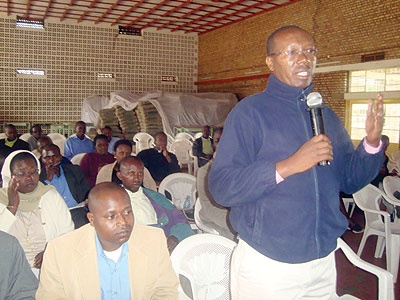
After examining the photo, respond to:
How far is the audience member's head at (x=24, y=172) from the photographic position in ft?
9.73

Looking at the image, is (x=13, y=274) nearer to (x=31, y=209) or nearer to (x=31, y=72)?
(x=31, y=209)

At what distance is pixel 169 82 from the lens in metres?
17.7

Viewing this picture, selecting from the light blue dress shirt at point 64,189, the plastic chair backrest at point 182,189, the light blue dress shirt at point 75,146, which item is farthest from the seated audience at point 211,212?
the light blue dress shirt at point 75,146

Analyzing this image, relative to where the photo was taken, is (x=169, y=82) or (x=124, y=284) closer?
(x=124, y=284)

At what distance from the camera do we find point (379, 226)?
440 cm

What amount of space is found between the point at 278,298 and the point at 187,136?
8.73 metres

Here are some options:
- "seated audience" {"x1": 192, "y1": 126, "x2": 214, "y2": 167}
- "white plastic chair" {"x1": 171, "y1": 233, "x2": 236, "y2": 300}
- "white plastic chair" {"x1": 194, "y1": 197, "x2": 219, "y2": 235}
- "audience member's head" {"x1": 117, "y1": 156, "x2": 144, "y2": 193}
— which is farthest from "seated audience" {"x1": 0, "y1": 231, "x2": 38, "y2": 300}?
"seated audience" {"x1": 192, "y1": 126, "x2": 214, "y2": 167}

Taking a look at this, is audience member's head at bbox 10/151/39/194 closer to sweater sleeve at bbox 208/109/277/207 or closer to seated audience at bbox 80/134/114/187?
sweater sleeve at bbox 208/109/277/207

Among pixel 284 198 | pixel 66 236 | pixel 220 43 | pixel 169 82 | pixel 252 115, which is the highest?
pixel 220 43

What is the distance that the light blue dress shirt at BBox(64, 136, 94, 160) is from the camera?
292 inches

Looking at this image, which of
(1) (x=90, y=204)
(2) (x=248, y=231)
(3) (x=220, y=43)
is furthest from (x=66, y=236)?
(3) (x=220, y=43)

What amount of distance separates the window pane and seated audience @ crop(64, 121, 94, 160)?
620 centimetres

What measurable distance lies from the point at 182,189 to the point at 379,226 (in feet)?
7.50

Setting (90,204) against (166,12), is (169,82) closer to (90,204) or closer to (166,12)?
Result: (166,12)
